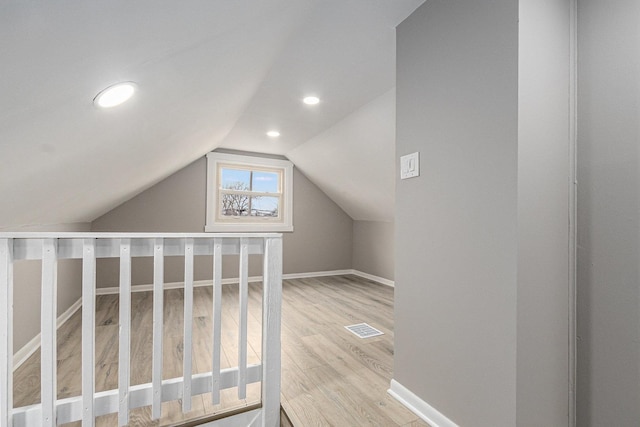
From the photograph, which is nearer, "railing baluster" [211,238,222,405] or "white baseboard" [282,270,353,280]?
"railing baluster" [211,238,222,405]

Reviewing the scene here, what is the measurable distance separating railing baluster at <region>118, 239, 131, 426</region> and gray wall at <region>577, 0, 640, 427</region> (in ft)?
6.28

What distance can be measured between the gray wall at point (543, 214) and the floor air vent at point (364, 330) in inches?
57.6

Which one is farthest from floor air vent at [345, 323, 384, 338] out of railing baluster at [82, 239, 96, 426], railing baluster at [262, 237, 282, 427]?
railing baluster at [82, 239, 96, 426]

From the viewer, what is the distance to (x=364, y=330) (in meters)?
2.70

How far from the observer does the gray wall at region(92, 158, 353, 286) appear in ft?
13.5

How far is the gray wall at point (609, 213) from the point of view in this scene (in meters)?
1.15

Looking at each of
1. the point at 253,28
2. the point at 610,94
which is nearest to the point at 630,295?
the point at 610,94

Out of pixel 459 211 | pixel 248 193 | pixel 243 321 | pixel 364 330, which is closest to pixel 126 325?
pixel 243 321

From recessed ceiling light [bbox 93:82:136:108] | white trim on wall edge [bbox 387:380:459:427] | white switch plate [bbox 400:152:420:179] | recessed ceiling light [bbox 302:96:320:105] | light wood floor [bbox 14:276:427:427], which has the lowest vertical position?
light wood floor [bbox 14:276:427:427]

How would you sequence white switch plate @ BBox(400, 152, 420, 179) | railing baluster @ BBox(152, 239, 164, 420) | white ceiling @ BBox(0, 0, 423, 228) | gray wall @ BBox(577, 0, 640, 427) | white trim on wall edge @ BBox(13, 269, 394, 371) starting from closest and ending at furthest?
white ceiling @ BBox(0, 0, 423, 228) → gray wall @ BBox(577, 0, 640, 427) → railing baluster @ BBox(152, 239, 164, 420) → white switch plate @ BBox(400, 152, 420, 179) → white trim on wall edge @ BBox(13, 269, 394, 371)

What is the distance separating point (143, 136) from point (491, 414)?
2.42 metres

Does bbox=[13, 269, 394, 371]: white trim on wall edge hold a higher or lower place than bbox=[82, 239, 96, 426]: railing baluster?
lower

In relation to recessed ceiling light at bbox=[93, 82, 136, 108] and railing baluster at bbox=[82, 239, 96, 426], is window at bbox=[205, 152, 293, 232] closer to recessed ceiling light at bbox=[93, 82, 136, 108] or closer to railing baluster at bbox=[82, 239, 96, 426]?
recessed ceiling light at bbox=[93, 82, 136, 108]

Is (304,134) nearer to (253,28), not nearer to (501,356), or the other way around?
(253,28)
